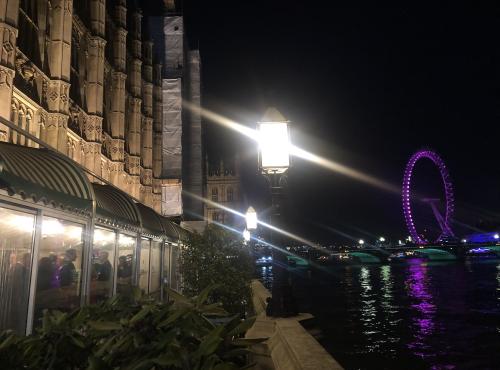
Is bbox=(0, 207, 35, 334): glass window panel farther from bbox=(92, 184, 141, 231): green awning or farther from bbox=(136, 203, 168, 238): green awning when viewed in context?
bbox=(136, 203, 168, 238): green awning

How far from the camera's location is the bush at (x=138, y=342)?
1781 millimetres

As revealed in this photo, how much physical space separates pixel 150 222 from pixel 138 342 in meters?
11.1

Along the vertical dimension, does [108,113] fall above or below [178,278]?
above

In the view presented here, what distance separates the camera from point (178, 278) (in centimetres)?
1795

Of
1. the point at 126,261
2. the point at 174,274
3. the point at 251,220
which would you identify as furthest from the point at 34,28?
the point at 251,220

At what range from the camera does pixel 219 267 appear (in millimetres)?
11180

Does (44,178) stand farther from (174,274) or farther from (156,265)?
(174,274)

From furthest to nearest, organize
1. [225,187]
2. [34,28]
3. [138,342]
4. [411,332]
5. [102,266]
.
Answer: [225,187], [34,28], [411,332], [102,266], [138,342]

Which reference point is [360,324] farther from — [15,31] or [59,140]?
[15,31]

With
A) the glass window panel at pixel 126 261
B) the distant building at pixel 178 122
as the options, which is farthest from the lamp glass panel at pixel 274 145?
the distant building at pixel 178 122

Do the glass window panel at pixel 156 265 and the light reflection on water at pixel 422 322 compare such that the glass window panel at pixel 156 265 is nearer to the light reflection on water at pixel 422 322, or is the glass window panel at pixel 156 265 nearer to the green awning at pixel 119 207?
the green awning at pixel 119 207

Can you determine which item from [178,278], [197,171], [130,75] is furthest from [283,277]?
[197,171]

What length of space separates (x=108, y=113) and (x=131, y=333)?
1167 inches

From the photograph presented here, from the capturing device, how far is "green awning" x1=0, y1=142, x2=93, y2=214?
5.07m
